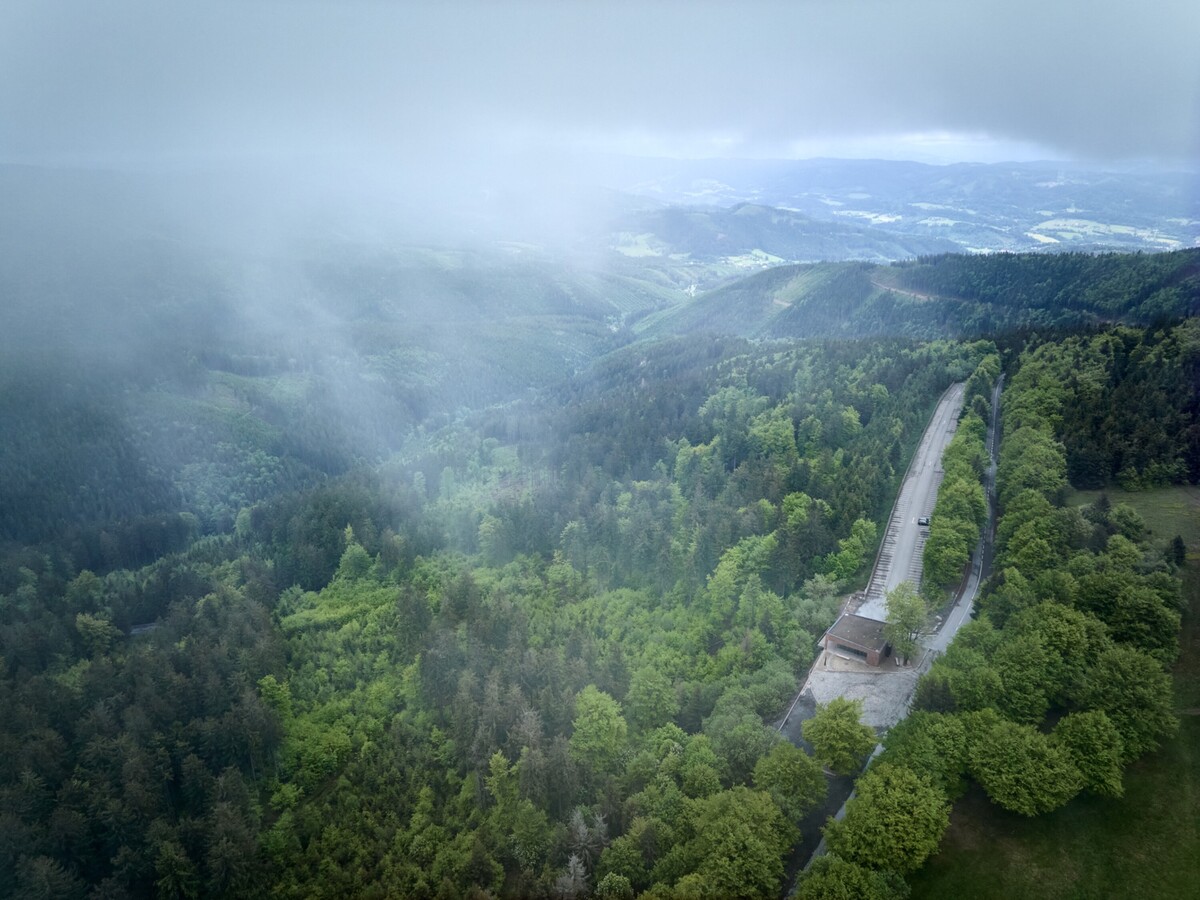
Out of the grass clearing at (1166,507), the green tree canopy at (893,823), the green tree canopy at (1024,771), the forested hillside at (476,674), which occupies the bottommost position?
the forested hillside at (476,674)

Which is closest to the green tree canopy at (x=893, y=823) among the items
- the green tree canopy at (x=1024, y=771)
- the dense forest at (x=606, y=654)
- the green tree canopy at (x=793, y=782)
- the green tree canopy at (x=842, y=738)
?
the dense forest at (x=606, y=654)

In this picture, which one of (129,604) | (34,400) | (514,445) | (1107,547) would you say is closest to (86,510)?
(34,400)

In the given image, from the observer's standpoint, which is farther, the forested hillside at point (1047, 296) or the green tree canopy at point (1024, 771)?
the forested hillside at point (1047, 296)

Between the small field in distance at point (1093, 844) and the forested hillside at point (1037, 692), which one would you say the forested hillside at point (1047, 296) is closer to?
the forested hillside at point (1037, 692)

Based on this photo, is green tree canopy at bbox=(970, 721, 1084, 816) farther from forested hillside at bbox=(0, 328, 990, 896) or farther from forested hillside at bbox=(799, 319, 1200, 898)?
forested hillside at bbox=(0, 328, 990, 896)

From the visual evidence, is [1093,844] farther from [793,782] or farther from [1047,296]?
[1047,296]

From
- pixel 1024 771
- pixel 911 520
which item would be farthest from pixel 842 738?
pixel 911 520
